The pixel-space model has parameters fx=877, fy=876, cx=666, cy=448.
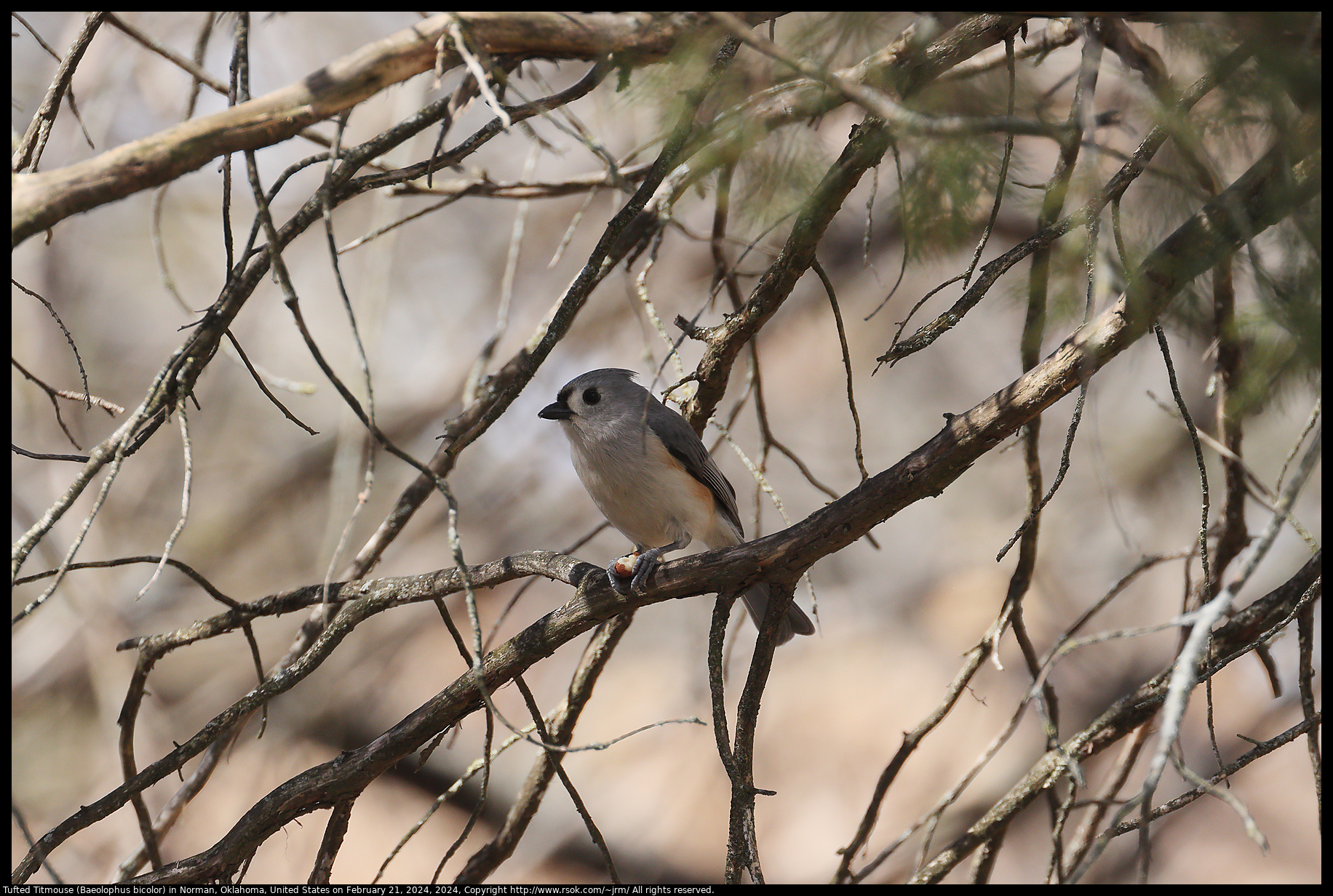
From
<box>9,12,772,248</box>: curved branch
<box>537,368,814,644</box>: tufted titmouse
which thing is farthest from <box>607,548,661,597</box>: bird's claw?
<box>9,12,772,248</box>: curved branch

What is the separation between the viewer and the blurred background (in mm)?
4898

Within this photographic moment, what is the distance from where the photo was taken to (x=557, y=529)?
627cm

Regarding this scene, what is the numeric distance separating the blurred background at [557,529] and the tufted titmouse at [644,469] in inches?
15.5

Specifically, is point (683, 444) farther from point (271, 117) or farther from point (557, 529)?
point (557, 529)

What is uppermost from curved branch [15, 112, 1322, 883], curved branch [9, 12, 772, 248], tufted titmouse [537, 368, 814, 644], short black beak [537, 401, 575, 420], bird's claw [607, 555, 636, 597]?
short black beak [537, 401, 575, 420]

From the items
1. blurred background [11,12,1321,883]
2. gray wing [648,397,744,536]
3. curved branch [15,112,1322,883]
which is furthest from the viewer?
blurred background [11,12,1321,883]

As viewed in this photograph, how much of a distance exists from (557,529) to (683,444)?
294 cm

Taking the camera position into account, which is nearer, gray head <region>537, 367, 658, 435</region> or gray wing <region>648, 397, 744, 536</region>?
gray wing <region>648, 397, 744, 536</region>

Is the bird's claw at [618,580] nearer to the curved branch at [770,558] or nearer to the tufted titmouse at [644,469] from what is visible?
the curved branch at [770,558]

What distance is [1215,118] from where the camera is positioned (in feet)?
5.26

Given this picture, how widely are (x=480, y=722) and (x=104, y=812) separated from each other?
400 cm

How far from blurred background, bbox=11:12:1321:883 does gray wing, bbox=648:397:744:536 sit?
23.5 inches

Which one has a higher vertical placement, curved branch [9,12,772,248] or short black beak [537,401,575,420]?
short black beak [537,401,575,420]

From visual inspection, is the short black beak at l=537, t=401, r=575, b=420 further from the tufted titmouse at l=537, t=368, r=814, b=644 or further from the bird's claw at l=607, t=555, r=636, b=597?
the bird's claw at l=607, t=555, r=636, b=597
